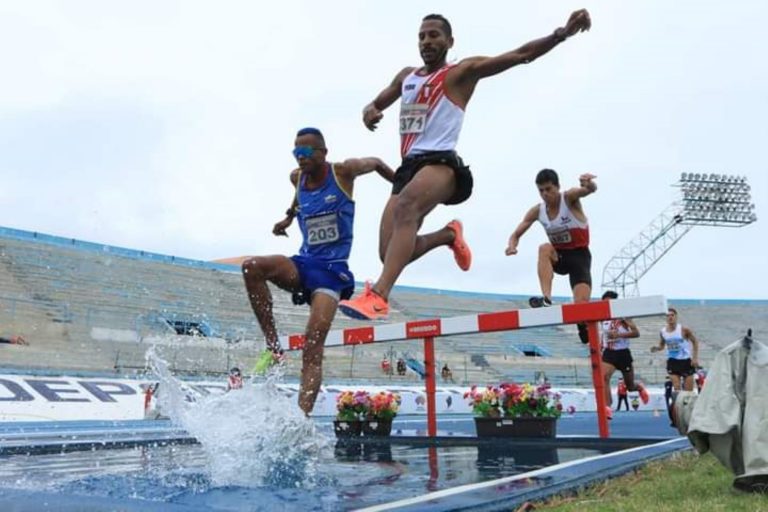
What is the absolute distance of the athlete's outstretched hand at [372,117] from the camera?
13.1 ft

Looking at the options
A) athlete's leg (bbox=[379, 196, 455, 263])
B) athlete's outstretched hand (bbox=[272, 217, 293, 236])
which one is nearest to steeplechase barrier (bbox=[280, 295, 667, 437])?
athlete's leg (bbox=[379, 196, 455, 263])

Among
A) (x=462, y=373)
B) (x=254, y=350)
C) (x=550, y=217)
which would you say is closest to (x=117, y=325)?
(x=254, y=350)

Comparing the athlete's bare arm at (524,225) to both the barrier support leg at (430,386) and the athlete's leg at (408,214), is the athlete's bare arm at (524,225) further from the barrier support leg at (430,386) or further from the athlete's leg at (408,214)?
Result: the athlete's leg at (408,214)

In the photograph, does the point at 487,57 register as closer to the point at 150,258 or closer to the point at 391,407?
the point at 391,407

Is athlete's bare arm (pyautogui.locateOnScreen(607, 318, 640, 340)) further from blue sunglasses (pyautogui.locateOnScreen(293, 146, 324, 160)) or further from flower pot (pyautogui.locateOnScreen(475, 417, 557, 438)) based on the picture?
blue sunglasses (pyautogui.locateOnScreen(293, 146, 324, 160))

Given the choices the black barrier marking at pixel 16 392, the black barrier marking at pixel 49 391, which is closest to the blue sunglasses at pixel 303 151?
the black barrier marking at pixel 16 392

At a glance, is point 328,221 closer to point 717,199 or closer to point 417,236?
point 417,236

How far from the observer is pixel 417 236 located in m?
3.86

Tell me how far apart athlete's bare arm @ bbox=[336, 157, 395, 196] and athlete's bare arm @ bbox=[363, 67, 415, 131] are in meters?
0.37

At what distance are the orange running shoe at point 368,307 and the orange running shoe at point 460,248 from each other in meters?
0.98

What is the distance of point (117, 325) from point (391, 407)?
1366cm

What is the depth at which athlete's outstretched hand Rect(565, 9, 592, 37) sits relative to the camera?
3.14 metres

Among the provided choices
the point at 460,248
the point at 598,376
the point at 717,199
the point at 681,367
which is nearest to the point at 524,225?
the point at 598,376

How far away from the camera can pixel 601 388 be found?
5441 mm
